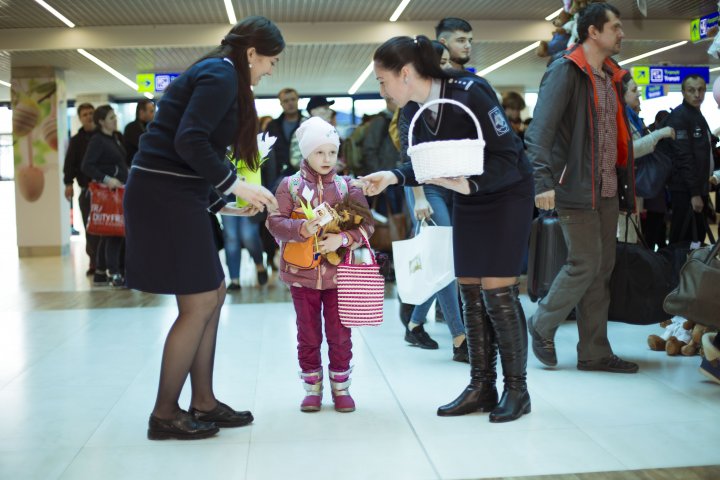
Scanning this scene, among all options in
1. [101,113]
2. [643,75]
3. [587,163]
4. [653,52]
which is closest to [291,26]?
[101,113]

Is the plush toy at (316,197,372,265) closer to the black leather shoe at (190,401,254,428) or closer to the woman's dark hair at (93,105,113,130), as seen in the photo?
the black leather shoe at (190,401,254,428)

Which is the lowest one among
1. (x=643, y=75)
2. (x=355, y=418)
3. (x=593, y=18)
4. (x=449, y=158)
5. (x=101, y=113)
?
(x=355, y=418)

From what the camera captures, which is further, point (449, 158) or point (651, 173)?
point (651, 173)

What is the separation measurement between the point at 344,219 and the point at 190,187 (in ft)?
2.28

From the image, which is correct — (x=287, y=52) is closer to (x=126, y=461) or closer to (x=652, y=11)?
(x=652, y=11)

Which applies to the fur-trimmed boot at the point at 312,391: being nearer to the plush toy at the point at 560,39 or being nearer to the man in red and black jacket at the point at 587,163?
the man in red and black jacket at the point at 587,163

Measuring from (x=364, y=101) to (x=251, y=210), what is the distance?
18564 mm

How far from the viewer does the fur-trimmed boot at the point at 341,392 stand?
335 centimetres

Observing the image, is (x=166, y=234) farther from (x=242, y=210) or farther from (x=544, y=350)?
(x=544, y=350)

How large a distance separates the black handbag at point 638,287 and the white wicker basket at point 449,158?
Result: 1.72 m

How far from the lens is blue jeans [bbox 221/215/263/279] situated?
7426 millimetres

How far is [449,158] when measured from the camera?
2.68m

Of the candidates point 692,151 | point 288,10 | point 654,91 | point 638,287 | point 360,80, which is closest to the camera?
point 638,287

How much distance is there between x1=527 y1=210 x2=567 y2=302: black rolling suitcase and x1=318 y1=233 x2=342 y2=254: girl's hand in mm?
1513
